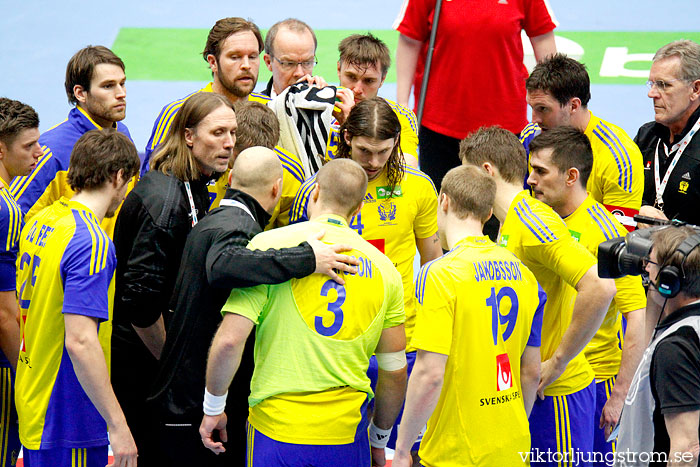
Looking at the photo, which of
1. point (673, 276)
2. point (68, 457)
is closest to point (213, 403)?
point (68, 457)

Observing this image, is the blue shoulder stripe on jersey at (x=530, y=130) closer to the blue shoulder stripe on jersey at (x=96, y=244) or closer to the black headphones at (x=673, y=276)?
the black headphones at (x=673, y=276)

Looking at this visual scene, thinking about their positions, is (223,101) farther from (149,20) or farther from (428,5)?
(149,20)

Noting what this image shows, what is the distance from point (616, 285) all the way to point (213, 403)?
2073 millimetres

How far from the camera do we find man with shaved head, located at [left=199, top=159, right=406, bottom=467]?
136 inches

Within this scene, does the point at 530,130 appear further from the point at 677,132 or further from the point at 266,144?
the point at 266,144

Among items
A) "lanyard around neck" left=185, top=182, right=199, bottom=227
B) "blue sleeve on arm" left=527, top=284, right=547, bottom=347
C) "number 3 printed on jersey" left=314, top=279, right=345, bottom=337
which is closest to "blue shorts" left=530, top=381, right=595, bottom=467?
"blue sleeve on arm" left=527, top=284, right=547, bottom=347

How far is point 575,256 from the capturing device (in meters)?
3.85

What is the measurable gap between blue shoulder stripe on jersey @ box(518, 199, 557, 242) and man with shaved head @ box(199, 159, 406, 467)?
2.57 ft

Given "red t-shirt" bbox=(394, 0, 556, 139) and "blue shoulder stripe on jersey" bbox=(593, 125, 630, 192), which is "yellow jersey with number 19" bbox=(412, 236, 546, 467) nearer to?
"blue shoulder stripe on jersey" bbox=(593, 125, 630, 192)

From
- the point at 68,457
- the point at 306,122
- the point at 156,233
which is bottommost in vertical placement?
the point at 68,457

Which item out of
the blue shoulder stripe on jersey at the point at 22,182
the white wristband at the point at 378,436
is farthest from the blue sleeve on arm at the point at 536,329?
the blue shoulder stripe on jersey at the point at 22,182

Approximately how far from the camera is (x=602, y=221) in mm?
4191

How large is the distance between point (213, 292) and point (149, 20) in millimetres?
10825

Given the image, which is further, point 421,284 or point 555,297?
point 555,297
